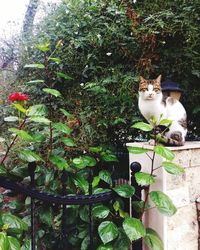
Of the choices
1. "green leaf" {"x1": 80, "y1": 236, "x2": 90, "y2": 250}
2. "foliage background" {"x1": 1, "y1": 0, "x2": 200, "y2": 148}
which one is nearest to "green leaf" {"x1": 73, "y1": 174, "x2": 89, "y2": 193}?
"green leaf" {"x1": 80, "y1": 236, "x2": 90, "y2": 250}

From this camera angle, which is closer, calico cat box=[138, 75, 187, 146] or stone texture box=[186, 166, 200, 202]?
calico cat box=[138, 75, 187, 146]

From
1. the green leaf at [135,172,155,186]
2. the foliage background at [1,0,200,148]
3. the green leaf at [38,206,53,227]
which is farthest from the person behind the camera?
the foliage background at [1,0,200,148]

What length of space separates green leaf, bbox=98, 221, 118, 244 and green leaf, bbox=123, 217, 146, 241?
74mm

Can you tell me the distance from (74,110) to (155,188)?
116cm

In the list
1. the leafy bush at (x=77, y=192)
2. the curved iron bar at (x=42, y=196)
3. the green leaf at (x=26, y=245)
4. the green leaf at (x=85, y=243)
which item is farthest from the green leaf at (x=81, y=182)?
the green leaf at (x=26, y=245)

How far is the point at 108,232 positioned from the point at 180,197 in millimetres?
456

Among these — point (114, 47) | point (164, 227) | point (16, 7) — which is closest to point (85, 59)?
point (114, 47)

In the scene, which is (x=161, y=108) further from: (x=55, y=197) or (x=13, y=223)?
(x=13, y=223)

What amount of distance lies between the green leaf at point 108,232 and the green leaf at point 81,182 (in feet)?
0.61

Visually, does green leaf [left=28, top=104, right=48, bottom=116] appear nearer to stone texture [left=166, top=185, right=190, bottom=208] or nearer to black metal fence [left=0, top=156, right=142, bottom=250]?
black metal fence [left=0, top=156, right=142, bottom=250]

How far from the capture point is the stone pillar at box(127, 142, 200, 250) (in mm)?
1339

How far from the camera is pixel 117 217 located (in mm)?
1327

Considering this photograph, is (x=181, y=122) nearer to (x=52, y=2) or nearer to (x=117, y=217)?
(x=117, y=217)

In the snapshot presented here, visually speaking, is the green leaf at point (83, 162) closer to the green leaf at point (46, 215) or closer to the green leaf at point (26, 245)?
the green leaf at point (46, 215)
